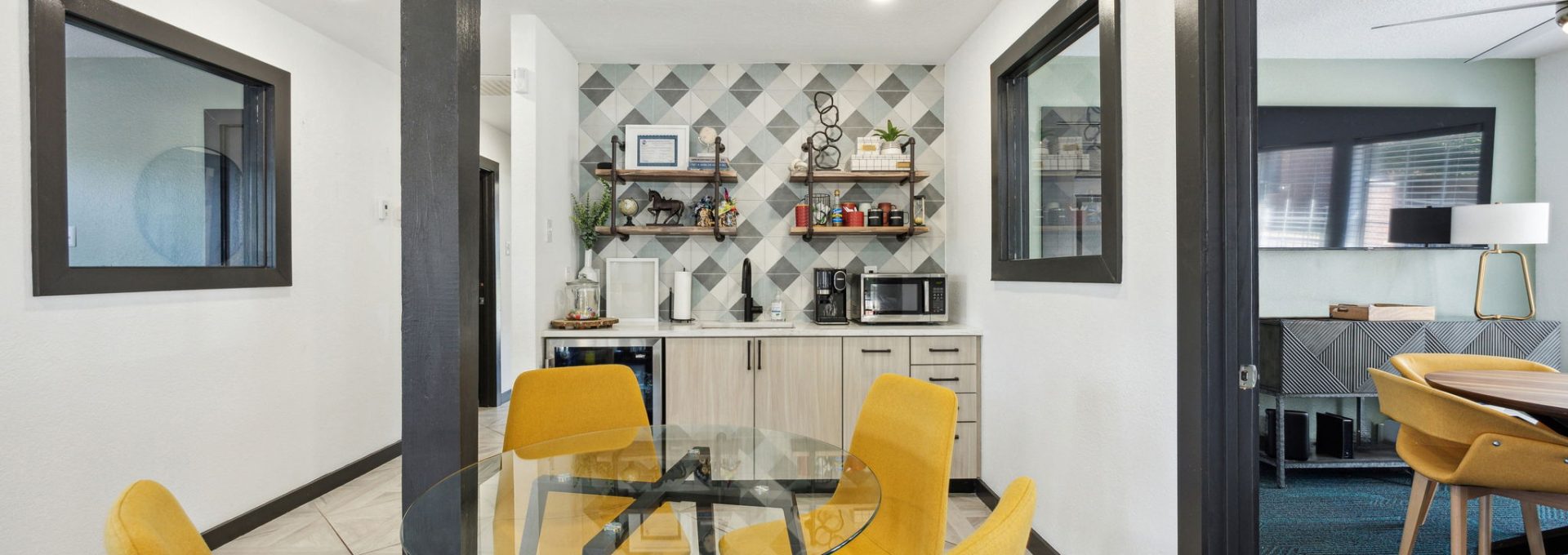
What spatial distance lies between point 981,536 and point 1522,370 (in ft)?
10.4

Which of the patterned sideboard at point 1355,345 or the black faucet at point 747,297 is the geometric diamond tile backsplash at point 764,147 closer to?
the black faucet at point 747,297

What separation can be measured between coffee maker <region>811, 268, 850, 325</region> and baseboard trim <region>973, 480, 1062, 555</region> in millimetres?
1075

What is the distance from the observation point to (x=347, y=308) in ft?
11.2

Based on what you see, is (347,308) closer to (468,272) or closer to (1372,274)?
(468,272)

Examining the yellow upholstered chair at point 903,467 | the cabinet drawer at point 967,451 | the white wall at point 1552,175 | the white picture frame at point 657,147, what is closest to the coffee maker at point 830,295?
the cabinet drawer at point 967,451

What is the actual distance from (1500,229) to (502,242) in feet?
20.3

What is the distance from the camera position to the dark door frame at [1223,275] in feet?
4.97

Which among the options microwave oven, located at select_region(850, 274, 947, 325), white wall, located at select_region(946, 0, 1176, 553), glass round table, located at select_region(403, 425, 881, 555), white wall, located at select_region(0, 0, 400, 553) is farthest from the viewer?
microwave oven, located at select_region(850, 274, 947, 325)

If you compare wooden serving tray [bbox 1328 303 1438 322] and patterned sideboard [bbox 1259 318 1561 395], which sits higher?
wooden serving tray [bbox 1328 303 1438 322]

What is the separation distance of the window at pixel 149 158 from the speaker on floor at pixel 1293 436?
4.94 meters

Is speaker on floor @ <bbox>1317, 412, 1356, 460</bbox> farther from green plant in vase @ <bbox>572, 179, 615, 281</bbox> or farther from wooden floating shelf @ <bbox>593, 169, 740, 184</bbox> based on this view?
green plant in vase @ <bbox>572, 179, 615, 281</bbox>

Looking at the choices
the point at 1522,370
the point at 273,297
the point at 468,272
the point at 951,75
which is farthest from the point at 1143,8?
the point at 273,297

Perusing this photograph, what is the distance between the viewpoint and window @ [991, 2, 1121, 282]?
80.4 inches

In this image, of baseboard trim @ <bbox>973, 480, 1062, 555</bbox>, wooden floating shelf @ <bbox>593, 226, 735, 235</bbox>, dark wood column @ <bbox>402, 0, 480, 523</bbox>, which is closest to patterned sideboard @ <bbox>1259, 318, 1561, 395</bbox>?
baseboard trim @ <bbox>973, 480, 1062, 555</bbox>
